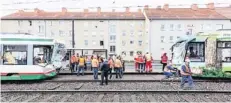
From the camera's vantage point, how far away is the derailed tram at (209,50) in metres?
19.3

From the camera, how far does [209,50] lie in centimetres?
1955

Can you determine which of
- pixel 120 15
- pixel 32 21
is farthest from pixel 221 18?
pixel 32 21

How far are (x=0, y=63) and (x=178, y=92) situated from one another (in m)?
9.53

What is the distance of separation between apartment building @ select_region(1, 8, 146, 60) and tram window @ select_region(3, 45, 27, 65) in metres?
50.7

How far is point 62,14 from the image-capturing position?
72.7m

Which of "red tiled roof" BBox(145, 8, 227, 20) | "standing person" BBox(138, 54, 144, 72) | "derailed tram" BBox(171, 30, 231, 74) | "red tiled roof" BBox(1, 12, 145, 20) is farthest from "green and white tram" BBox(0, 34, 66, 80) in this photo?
"red tiled roof" BBox(1, 12, 145, 20)

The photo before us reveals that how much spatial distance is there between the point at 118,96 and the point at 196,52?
8.44 meters

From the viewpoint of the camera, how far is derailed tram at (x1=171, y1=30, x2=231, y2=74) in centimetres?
1928

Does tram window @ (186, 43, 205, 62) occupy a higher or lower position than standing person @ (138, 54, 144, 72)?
higher

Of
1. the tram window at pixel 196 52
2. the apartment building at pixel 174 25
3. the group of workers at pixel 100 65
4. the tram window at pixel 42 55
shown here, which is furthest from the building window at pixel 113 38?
the tram window at pixel 196 52

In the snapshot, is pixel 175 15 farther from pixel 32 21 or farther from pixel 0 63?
pixel 0 63

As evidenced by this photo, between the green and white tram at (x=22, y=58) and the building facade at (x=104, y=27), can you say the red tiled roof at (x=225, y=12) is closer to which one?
the building facade at (x=104, y=27)

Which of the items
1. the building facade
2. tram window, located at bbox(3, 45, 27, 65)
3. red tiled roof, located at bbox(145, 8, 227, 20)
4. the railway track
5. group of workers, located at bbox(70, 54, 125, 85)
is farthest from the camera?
the building facade

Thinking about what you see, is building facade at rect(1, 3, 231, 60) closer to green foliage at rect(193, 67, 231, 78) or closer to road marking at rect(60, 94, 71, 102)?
green foliage at rect(193, 67, 231, 78)
